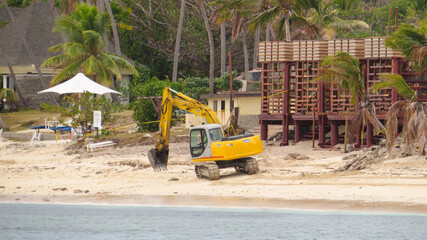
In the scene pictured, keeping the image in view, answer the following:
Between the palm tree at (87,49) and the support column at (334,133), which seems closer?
the support column at (334,133)

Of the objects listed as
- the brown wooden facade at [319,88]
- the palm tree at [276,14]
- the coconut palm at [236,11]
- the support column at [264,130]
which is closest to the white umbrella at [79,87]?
the coconut palm at [236,11]

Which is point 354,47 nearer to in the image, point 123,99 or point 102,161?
point 102,161

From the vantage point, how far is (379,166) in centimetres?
2586

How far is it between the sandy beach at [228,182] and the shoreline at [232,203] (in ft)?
0.09

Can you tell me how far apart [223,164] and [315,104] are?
7640 mm

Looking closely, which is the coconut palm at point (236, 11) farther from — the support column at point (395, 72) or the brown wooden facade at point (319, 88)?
the support column at point (395, 72)

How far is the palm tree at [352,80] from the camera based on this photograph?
2911 cm

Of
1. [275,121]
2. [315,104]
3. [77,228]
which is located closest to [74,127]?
[275,121]

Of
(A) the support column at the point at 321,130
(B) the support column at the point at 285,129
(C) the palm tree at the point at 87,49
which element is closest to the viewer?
(A) the support column at the point at 321,130

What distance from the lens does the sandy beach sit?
22078 mm

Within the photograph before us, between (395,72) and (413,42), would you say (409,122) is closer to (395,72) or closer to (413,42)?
(413,42)

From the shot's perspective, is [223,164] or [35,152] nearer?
[223,164]

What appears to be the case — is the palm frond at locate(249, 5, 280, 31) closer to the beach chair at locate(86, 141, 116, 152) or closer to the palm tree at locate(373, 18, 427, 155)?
the beach chair at locate(86, 141, 116, 152)

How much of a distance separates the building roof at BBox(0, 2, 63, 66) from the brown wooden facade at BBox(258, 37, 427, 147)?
26.7m
